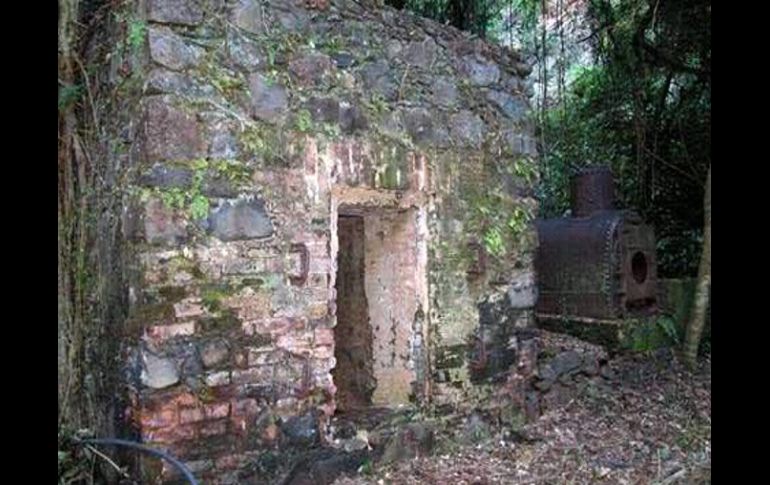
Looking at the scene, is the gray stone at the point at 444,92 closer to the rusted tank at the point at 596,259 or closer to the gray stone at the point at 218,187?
the gray stone at the point at 218,187

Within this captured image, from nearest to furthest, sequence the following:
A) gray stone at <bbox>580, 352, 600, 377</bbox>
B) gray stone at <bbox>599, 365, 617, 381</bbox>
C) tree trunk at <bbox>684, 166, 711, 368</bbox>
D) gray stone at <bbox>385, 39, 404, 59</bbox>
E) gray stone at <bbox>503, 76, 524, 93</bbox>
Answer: gray stone at <bbox>385, 39, 404, 59</bbox> → gray stone at <bbox>503, 76, 524, 93</bbox> → gray stone at <bbox>580, 352, 600, 377</bbox> → gray stone at <bbox>599, 365, 617, 381</bbox> → tree trunk at <bbox>684, 166, 711, 368</bbox>

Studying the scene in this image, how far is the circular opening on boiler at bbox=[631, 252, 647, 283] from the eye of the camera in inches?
246

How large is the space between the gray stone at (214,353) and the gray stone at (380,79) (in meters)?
1.76

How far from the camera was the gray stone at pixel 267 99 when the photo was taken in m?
3.66

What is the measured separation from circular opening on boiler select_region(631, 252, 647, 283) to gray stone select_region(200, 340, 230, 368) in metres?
4.11

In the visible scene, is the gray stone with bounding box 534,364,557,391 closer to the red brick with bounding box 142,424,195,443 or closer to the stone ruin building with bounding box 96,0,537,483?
the stone ruin building with bounding box 96,0,537,483

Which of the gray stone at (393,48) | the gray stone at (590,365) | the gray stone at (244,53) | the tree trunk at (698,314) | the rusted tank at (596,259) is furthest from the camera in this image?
the tree trunk at (698,314)

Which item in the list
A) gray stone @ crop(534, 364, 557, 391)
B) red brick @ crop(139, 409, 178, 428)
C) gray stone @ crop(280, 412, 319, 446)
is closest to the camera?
red brick @ crop(139, 409, 178, 428)

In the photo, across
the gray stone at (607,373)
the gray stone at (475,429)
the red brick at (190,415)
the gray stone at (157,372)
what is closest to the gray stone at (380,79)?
the gray stone at (157,372)

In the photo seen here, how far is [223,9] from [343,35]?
0.77 m

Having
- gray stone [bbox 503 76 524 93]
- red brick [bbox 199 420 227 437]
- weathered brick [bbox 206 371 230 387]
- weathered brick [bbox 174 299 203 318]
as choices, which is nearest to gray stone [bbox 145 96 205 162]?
weathered brick [bbox 174 299 203 318]

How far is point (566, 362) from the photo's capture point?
5.38m
